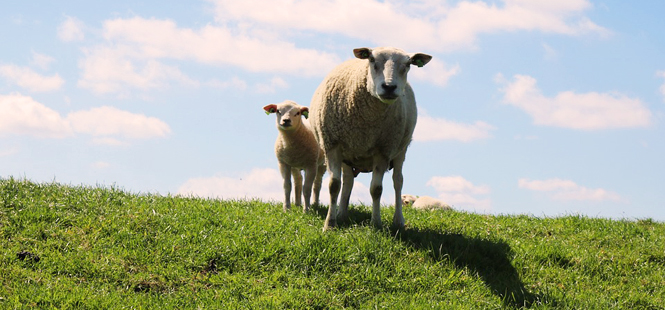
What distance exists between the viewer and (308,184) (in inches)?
463

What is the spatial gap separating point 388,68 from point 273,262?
10.1 ft

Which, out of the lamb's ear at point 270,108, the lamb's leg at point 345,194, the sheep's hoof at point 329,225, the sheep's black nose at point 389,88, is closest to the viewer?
the sheep's black nose at point 389,88

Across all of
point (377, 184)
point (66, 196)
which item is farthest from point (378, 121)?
point (66, 196)

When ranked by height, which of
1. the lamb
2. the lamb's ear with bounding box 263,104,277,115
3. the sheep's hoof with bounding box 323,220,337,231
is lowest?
the sheep's hoof with bounding box 323,220,337,231

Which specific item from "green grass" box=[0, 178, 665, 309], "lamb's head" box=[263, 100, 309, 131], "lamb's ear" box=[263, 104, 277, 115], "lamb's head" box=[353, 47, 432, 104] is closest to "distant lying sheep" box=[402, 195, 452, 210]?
"green grass" box=[0, 178, 665, 309]

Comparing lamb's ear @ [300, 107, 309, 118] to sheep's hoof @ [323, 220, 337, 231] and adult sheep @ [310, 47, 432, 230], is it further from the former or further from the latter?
sheep's hoof @ [323, 220, 337, 231]

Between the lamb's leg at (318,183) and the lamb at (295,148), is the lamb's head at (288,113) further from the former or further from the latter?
the lamb's leg at (318,183)

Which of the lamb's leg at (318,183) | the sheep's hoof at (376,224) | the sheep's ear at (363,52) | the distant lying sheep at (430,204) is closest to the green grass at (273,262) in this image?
the sheep's hoof at (376,224)

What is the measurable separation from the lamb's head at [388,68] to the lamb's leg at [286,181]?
10.8 ft

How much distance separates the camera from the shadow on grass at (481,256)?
8.42 m

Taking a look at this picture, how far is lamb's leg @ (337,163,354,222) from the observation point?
1023 centimetres

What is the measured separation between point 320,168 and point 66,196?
181 inches

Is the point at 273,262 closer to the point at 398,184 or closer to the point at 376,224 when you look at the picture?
the point at 376,224

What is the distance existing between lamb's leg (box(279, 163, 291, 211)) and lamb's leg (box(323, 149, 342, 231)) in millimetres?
1947
